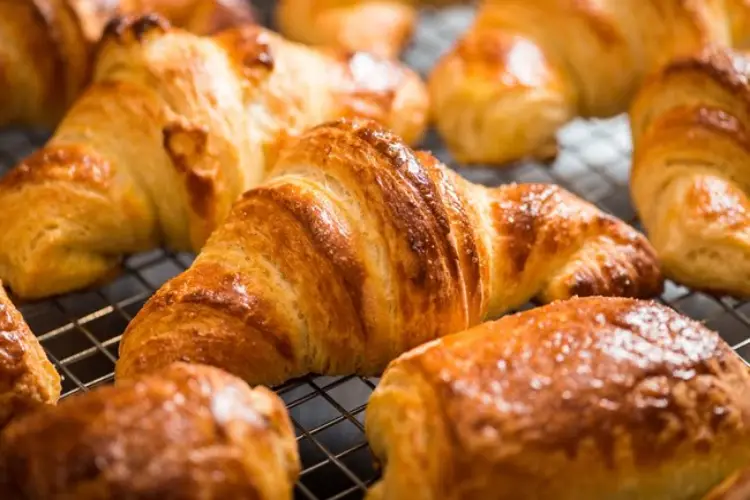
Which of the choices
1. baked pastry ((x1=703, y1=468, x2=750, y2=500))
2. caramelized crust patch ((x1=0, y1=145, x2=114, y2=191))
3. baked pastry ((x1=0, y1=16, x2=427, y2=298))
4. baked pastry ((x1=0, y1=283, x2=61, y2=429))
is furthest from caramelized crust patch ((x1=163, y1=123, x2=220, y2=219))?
baked pastry ((x1=703, y1=468, x2=750, y2=500))

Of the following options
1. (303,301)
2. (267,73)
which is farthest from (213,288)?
(267,73)

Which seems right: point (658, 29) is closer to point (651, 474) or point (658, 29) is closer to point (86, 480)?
point (651, 474)

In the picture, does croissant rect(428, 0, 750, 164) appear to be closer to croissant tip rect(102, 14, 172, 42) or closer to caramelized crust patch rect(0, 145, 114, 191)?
croissant tip rect(102, 14, 172, 42)

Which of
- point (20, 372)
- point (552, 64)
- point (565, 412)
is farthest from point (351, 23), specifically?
point (565, 412)

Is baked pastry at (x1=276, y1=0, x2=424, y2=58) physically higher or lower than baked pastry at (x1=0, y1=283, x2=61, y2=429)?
higher

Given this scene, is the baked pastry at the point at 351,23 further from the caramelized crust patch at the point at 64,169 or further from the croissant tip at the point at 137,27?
the caramelized crust patch at the point at 64,169

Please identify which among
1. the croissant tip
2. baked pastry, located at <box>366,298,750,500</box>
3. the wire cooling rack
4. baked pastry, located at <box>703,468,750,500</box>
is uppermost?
the croissant tip
